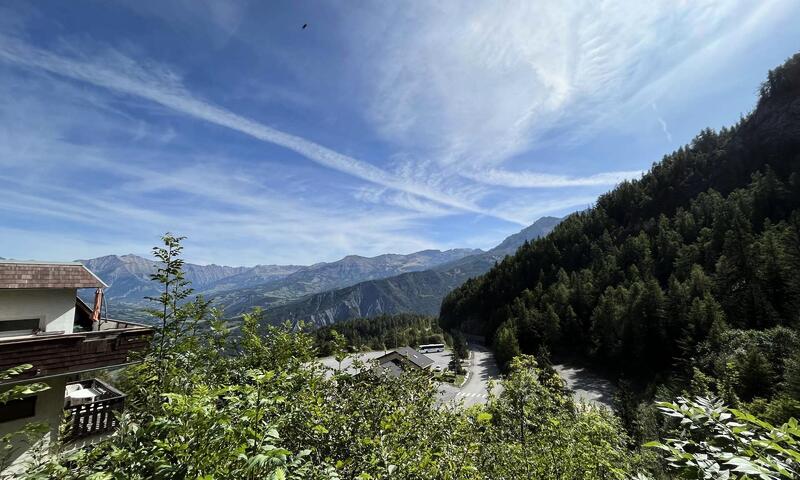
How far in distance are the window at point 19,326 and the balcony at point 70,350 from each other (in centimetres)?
243

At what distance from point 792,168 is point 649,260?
142 feet

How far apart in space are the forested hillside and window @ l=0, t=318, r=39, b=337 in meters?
27.9

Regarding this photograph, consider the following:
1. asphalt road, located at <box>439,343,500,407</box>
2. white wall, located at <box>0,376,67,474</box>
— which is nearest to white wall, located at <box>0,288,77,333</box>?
white wall, located at <box>0,376,67,474</box>

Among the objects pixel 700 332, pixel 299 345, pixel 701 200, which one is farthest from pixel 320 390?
pixel 701 200

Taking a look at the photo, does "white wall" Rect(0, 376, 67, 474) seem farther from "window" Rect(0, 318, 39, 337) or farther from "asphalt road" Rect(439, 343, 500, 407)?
"asphalt road" Rect(439, 343, 500, 407)

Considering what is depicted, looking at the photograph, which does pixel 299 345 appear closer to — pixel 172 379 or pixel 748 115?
pixel 172 379

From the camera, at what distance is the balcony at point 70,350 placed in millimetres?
7340

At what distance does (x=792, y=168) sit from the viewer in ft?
280

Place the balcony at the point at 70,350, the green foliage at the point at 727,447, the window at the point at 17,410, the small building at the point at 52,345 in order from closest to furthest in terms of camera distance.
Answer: the green foliage at the point at 727,447 → the balcony at the point at 70,350 → the small building at the point at 52,345 → the window at the point at 17,410

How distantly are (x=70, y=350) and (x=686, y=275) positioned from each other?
90.5 meters

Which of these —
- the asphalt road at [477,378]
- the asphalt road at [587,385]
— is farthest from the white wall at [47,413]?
the asphalt road at [587,385]

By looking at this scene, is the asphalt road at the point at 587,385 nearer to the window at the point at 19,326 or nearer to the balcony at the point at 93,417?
the balcony at the point at 93,417

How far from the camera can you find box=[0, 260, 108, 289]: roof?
902 centimetres

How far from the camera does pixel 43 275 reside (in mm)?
9547
